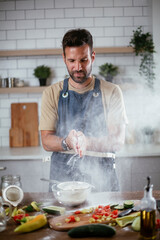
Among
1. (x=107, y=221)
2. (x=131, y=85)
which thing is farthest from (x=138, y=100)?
(x=107, y=221)

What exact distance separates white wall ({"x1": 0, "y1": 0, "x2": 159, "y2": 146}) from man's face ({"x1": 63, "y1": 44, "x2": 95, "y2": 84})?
5.64ft

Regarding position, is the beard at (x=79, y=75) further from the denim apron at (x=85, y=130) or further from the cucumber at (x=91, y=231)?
the cucumber at (x=91, y=231)

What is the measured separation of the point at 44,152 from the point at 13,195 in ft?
6.11

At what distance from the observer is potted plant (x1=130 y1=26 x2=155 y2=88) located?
3.97 metres

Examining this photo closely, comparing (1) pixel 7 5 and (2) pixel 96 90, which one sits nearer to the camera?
(2) pixel 96 90

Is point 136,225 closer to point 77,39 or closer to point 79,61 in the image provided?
point 79,61

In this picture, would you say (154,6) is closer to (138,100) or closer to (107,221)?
(138,100)

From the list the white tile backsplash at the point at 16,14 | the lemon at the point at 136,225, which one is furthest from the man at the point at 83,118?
the white tile backsplash at the point at 16,14

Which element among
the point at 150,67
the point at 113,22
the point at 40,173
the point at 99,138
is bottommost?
the point at 40,173

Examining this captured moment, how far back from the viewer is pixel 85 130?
102 inches

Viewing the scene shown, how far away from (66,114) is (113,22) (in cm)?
215

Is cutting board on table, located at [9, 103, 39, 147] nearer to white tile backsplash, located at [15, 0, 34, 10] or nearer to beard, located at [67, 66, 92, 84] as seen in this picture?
white tile backsplash, located at [15, 0, 34, 10]

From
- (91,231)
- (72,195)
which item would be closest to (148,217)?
(91,231)

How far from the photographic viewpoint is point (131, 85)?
13.0 feet
